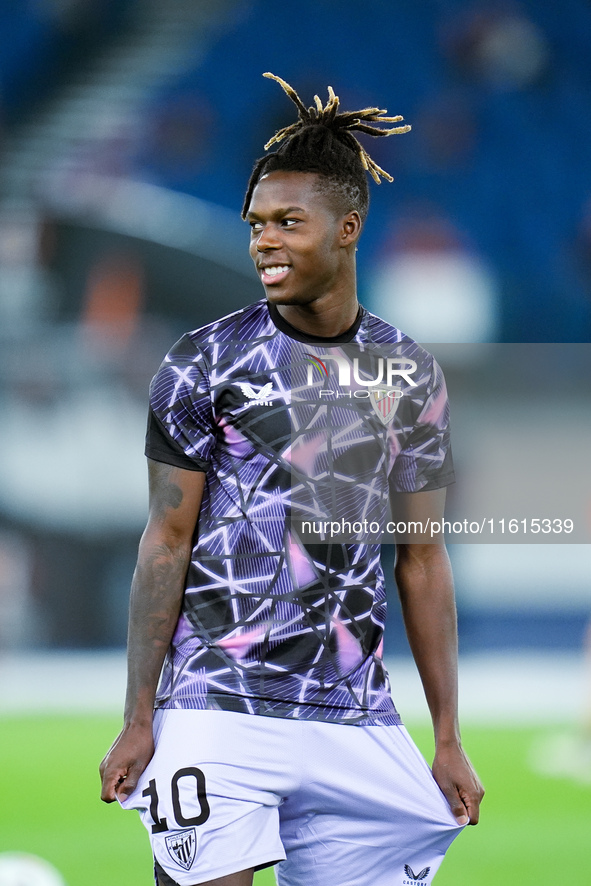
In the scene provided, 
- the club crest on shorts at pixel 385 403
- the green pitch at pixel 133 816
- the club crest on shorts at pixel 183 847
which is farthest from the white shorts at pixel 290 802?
the green pitch at pixel 133 816

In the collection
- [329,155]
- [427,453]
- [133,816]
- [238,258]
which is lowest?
[133,816]

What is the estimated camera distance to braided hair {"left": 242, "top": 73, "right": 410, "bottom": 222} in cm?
204

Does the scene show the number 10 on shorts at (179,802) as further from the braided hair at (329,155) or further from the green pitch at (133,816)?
the green pitch at (133,816)

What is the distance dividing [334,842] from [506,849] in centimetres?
251

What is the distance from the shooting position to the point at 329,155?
205cm

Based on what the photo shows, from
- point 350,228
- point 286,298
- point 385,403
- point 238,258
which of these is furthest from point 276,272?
point 238,258

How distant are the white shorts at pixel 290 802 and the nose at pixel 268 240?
75 cm

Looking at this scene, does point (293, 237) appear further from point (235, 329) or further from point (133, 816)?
point (133, 816)

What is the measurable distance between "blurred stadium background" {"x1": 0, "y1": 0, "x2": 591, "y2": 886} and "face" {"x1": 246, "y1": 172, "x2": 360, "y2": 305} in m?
4.73

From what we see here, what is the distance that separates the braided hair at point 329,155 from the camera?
2035mm

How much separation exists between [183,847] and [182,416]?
0.66 meters

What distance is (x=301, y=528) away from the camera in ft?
6.31

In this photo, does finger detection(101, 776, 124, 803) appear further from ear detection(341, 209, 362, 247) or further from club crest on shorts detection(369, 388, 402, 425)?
ear detection(341, 209, 362, 247)

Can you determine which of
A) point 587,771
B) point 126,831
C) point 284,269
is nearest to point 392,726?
point 284,269
